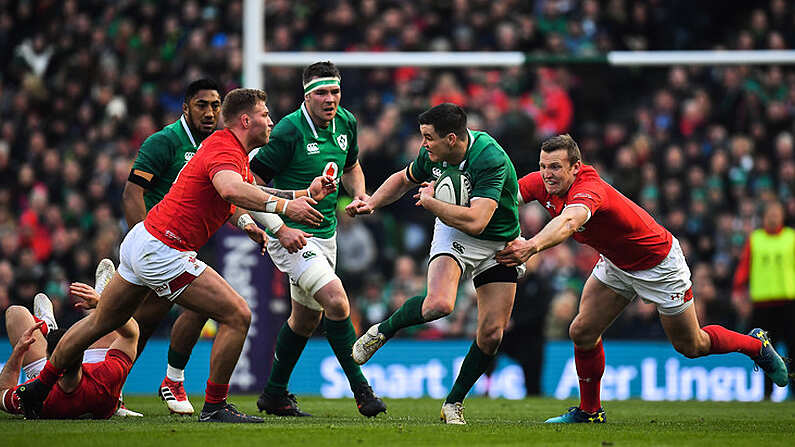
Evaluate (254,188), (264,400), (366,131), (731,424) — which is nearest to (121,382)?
(264,400)

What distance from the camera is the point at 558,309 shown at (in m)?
14.4

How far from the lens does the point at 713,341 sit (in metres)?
8.48

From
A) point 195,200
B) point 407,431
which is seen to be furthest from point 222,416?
point 195,200

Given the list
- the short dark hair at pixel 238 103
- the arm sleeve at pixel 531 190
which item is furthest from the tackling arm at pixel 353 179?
the short dark hair at pixel 238 103

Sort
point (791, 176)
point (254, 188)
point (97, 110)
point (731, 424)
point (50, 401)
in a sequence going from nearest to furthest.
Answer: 1. point (254, 188)
2. point (50, 401)
3. point (731, 424)
4. point (791, 176)
5. point (97, 110)

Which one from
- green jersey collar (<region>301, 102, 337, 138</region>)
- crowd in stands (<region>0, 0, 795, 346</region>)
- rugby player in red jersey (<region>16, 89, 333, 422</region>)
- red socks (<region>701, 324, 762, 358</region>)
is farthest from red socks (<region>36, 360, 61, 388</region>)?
crowd in stands (<region>0, 0, 795, 346</region>)

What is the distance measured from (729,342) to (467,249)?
2245 millimetres

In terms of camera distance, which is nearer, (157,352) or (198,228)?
(198,228)

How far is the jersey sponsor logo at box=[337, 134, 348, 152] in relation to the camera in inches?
354

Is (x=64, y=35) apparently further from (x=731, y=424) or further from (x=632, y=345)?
(x=731, y=424)

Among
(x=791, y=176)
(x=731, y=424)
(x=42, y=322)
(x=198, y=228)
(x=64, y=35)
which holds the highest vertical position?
(x=64, y=35)

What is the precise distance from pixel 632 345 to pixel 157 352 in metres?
5.94

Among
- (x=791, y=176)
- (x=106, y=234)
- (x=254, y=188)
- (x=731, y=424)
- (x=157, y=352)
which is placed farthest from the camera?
(x=791, y=176)

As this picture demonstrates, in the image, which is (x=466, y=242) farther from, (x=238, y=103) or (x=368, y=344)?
(x=238, y=103)
